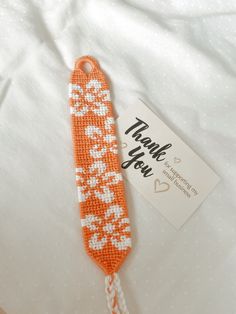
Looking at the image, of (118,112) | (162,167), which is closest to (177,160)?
(162,167)

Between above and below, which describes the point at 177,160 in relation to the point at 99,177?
above

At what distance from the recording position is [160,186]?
0.88 m

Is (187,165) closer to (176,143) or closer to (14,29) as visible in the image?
(176,143)

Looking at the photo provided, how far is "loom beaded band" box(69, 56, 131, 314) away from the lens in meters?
0.83

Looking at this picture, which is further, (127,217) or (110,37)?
(110,37)

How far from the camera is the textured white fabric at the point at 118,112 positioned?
0.81 metres

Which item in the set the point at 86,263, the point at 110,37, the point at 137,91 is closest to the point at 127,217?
the point at 86,263

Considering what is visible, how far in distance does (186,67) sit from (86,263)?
0.51 m

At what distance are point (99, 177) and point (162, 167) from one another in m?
0.14

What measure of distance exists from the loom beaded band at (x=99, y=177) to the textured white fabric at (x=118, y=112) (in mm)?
19

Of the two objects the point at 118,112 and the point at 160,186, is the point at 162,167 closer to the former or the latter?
the point at 160,186

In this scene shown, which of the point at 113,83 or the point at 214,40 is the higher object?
the point at 214,40

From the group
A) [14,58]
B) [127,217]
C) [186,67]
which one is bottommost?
[127,217]

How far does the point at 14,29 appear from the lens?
93cm
